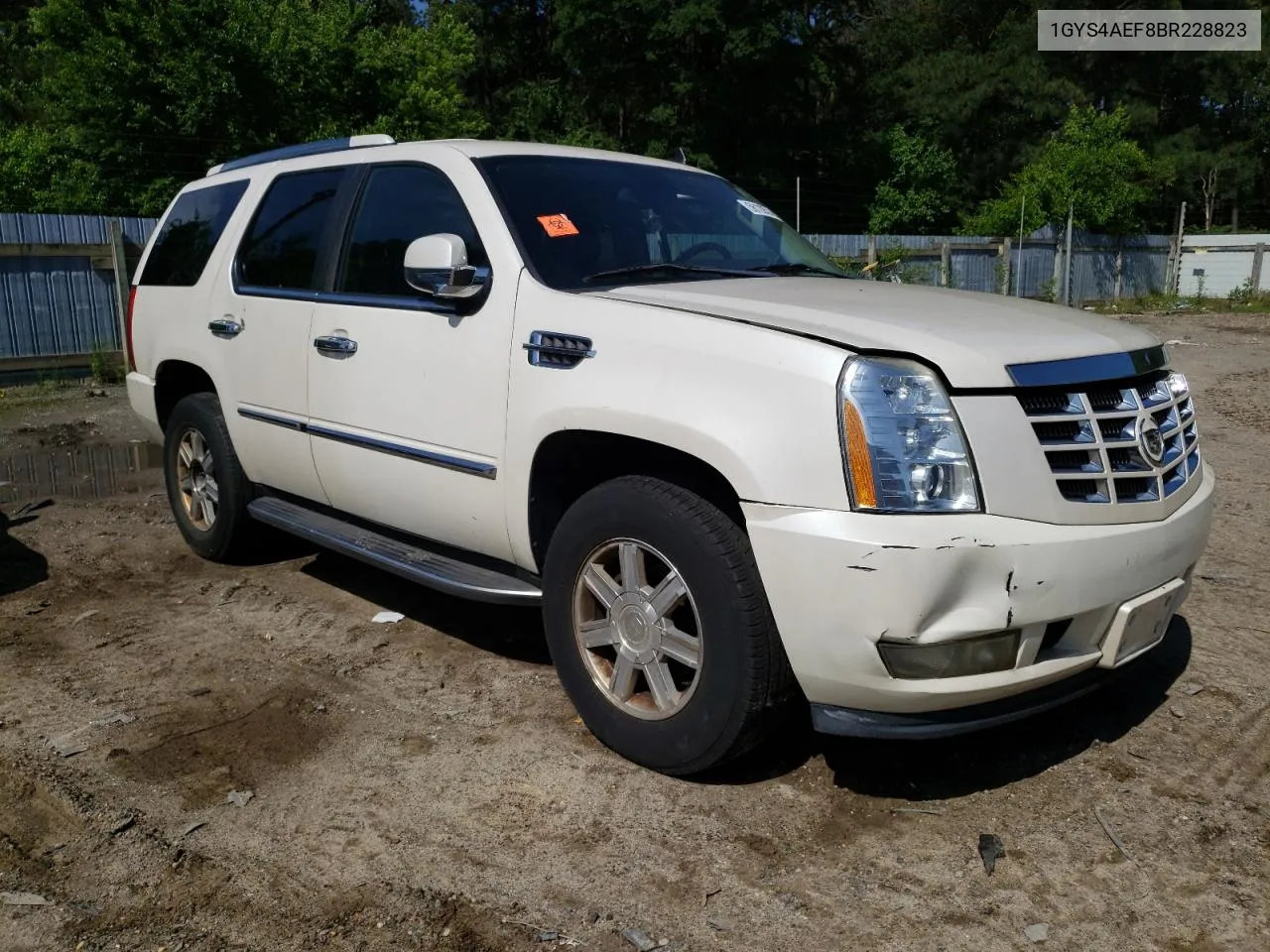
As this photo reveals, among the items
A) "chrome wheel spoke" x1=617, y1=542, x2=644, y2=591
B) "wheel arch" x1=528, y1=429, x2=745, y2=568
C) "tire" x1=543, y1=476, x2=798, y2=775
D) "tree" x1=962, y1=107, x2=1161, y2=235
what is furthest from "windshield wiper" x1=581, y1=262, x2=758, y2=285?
"tree" x1=962, y1=107, x2=1161, y2=235

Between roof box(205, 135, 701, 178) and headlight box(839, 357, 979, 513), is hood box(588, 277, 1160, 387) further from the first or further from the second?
roof box(205, 135, 701, 178)

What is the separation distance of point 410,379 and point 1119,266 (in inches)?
1151

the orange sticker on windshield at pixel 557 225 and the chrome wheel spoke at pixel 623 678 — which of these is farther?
the orange sticker on windshield at pixel 557 225

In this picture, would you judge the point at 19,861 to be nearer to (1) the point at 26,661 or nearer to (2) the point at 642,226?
(1) the point at 26,661

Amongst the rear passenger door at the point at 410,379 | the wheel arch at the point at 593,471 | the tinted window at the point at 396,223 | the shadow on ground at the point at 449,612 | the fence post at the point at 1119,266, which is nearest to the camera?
the wheel arch at the point at 593,471

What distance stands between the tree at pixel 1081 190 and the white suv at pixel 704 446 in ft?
83.8

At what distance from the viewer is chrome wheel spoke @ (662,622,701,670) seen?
3.08m

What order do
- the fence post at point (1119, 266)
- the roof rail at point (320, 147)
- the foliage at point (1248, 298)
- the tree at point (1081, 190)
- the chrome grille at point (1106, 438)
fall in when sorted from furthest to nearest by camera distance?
the fence post at point (1119, 266) < the tree at point (1081, 190) < the foliage at point (1248, 298) < the roof rail at point (320, 147) < the chrome grille at point (1106, 438)

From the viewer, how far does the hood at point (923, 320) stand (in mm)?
2783

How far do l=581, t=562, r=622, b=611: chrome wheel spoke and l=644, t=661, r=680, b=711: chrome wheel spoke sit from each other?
0.23 metres

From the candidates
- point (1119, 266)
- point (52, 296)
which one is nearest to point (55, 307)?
Result: point (52, 296)

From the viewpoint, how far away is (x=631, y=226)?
3.96 m

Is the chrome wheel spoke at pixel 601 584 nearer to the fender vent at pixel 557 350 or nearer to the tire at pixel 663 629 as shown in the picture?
Result: the tire at pixel 663 629

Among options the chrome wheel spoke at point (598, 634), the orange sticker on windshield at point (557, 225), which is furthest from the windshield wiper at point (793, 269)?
the chrome wheel spoke at point (598, 634)
